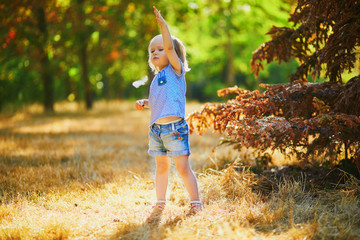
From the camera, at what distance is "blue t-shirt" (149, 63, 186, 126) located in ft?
9.50

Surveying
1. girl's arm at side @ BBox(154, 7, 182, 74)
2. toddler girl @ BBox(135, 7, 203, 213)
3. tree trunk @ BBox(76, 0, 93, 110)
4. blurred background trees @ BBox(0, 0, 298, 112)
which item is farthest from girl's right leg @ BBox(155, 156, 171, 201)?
tree trunk @ BBox(76, 0, 93, 110)

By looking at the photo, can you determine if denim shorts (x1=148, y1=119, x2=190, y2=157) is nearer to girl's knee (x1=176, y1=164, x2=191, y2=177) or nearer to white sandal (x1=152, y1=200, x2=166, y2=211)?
girl's knee (x1=176, y1=164, x2=191, y2=177)

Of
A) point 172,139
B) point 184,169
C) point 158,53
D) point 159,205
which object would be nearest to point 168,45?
point 158,53

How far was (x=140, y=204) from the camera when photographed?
3.25 meters

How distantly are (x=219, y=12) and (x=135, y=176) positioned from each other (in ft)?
42.9

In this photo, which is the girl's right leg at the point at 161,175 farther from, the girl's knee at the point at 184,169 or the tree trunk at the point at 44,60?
the tree trunk at the point at 44,60

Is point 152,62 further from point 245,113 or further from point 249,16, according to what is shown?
point 249,16

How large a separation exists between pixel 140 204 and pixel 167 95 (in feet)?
3.68

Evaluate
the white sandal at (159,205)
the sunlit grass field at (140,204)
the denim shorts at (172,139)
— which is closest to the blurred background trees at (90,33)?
the sunlit grass field at (140,204)

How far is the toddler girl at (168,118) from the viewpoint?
289cm

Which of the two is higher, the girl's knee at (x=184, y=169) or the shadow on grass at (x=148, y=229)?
the girl's knee at (x=184, y=169)

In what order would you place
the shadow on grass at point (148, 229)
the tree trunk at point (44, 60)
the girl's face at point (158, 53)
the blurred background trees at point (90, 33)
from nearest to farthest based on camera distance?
the shadow on grass at point (148, 229) < the girl's face at point (158, 53) < the tree trunk at point (44, 60) < the blurred background trees at point (90, 33)

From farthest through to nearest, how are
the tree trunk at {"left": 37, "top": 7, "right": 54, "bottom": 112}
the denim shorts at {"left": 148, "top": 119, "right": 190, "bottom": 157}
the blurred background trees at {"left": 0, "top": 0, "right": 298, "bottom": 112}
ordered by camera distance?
the blurred background trees at {"left": 0, "top": 0, "right": 298, "bottom": 112} < the tree trunk at {"left": 37, "top": 7, "right": 54, "bottom": 112} < the denim shorts at {"left": 148, "top": 119, "right": 190, "bottom": 157}

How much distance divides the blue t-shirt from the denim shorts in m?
0.09
